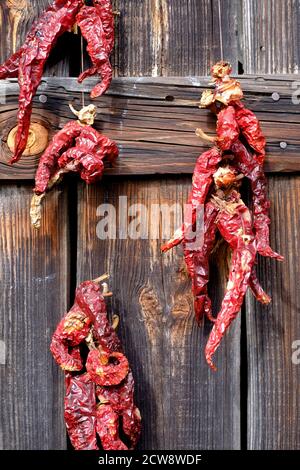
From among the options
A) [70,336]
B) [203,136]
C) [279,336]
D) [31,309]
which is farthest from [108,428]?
[203,136]

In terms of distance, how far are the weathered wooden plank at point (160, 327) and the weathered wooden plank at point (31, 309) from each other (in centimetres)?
7

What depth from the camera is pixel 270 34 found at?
5.25ft

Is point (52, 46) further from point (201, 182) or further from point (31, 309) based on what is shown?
point (31, 309)

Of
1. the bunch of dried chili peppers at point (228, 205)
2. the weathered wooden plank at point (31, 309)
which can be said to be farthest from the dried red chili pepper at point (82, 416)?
the bunch of dried chili peppers at point (228, 205)

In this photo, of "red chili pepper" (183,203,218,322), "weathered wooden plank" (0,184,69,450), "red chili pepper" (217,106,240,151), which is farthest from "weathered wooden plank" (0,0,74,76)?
"red chili pepper" (183,203,218,322)

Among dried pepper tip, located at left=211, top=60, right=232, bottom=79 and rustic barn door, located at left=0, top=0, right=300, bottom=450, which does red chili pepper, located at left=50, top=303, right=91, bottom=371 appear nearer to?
rustic barn door, located at left=0, top=0, right=300, bottom=450

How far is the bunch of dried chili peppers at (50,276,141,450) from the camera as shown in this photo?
57.2 inches

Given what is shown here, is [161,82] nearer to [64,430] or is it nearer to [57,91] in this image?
[57,91]

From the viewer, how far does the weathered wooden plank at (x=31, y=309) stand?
160 cm

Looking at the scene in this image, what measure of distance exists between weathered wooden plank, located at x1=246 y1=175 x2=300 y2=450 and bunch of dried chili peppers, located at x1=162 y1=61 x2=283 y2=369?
13cm

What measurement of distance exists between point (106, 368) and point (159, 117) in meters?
0.68

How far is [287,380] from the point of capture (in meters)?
1.61

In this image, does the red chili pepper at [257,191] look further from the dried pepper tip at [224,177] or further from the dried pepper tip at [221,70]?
the dried pepper tip at [221,70]

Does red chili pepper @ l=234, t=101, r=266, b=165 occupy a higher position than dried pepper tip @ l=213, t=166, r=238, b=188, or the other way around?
red chili pepper @ l=234, t=101, r=266, b=165
